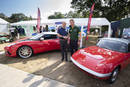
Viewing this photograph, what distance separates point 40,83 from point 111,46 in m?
2.55

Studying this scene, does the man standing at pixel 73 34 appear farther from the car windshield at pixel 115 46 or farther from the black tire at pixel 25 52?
the black tire at pixel 25 52

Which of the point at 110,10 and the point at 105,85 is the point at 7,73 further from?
the point at 110,10

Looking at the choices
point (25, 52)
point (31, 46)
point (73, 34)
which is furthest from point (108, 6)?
point (25, 52)

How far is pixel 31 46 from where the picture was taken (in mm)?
3637

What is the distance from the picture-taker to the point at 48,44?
409cm

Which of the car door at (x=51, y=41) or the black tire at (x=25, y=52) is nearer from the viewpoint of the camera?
the black tire at (x=25, y=52)

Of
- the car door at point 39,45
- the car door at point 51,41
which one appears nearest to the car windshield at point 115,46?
the car door at point 51,41

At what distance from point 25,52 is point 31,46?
0.42 metres

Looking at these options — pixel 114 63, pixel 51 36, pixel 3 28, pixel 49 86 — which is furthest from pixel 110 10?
pixel 3 28

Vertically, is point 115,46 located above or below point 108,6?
below

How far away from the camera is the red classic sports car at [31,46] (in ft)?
11.1

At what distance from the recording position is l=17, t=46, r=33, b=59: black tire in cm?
353

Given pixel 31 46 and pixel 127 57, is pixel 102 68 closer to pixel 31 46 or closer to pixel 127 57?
pixel 127 57

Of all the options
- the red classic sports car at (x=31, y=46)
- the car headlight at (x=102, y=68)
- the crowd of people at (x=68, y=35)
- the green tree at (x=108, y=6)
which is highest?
the green tree at (x=108, y=6)
